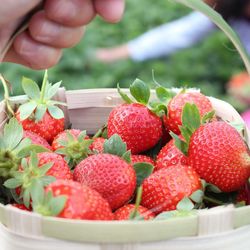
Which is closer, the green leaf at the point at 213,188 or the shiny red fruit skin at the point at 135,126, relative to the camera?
the green leaf at the point at 213,188

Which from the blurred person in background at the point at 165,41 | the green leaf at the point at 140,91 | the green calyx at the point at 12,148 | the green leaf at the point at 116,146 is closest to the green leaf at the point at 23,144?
the green calyx at the point at 12,148

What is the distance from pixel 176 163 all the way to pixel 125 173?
4.6 inches

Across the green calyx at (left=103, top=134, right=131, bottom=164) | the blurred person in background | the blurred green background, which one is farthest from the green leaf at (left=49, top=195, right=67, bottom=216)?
the blurred green background

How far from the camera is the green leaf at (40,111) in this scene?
1.17m

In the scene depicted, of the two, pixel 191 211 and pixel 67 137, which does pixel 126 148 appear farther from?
pixel 191 211

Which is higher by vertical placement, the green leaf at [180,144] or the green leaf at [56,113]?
the green leaf at [180,144]

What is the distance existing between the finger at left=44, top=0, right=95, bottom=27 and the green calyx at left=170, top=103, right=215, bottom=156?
0.23 m

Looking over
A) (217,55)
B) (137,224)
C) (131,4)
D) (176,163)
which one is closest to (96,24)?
(131,4)

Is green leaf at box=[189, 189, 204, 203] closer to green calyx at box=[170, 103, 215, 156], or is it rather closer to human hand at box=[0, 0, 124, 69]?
green calyx at box=[170, 103, 215, 156]

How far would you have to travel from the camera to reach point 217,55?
367cm

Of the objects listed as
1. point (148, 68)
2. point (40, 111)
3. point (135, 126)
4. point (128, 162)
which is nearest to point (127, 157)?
point (128, 162)

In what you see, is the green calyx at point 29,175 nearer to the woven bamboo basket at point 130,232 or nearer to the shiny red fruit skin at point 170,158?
the woven bamboo basket at point 130,232

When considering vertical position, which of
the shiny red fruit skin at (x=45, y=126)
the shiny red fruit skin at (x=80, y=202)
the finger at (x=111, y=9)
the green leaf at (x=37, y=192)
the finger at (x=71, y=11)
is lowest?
the shiny red fruit skin at (x=45, y=126)

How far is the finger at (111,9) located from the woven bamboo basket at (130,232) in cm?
39
